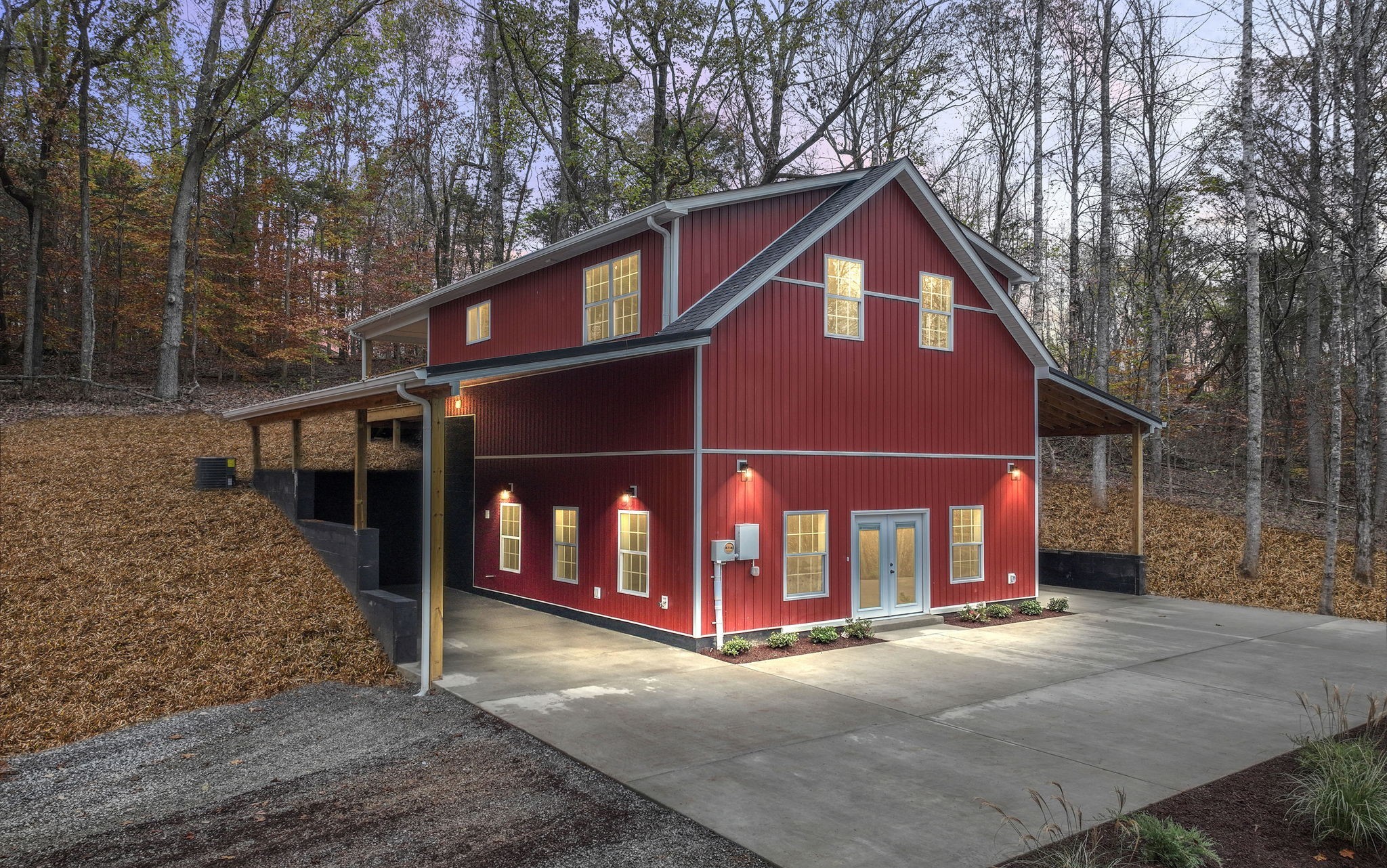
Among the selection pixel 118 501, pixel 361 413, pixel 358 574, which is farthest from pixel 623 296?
pixel 118 501

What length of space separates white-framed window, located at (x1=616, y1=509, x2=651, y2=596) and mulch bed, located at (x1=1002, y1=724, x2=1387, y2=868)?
7334mm

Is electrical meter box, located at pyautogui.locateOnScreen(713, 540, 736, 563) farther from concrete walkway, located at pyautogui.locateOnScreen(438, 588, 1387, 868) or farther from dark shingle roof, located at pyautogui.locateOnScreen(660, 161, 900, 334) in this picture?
dark shingle roof, located at pyautogui.locateOnScreen(660, 161, 900, 334)

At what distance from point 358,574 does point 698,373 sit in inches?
201

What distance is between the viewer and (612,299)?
13203 mm

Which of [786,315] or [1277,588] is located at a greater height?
[786,315]

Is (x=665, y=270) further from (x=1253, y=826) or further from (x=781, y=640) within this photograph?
(x=1253, y=826)

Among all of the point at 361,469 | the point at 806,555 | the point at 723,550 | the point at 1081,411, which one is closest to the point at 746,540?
the point at 723,550

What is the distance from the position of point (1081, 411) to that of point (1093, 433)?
4.18 ft

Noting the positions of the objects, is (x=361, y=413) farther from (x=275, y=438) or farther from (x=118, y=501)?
(x=275, y=438)

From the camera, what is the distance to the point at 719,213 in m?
12.4

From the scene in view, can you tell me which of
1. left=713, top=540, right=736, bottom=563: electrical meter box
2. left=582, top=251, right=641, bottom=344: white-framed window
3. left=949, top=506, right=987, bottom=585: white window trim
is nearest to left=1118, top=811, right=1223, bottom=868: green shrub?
left=713, top=540, right=736, bottom=563: electrical meter box

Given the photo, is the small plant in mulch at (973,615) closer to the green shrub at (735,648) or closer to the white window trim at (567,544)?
the green shrub at (735,648)

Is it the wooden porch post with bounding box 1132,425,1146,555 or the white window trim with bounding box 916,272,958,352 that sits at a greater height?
the white window trim with bounding box 916,272,958,352

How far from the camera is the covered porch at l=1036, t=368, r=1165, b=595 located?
15.3 metres
